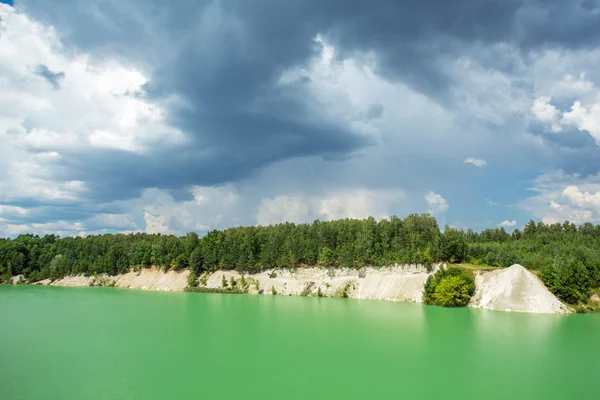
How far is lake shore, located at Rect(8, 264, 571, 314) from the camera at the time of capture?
60594 mm

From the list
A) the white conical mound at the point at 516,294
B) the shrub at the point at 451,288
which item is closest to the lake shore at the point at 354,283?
Answer: the white conical mound at the point at 516,294

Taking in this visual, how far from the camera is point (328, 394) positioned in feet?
74.4

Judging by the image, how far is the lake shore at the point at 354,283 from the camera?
60.6 m

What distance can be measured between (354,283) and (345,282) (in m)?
2.06

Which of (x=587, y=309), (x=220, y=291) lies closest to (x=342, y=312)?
(x=587, y=309)

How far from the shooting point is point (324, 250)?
3580 inches

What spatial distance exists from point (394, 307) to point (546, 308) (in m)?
22.4

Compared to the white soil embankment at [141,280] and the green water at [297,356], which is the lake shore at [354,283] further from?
the green water at [297,356]

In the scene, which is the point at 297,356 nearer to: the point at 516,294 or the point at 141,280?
the point at 516,294

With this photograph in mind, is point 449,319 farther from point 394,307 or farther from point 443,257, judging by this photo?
point 443,257

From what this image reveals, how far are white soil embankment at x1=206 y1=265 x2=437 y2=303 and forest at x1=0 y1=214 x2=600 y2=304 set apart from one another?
71.8 inches

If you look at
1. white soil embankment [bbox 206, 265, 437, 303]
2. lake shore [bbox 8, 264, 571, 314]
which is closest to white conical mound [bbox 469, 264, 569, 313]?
lake shore [bbox 8, 264, 571, 314]

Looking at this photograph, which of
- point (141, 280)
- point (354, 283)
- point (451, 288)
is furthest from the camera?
point (141, 280)

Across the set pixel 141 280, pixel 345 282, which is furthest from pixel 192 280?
pixel 345 282
